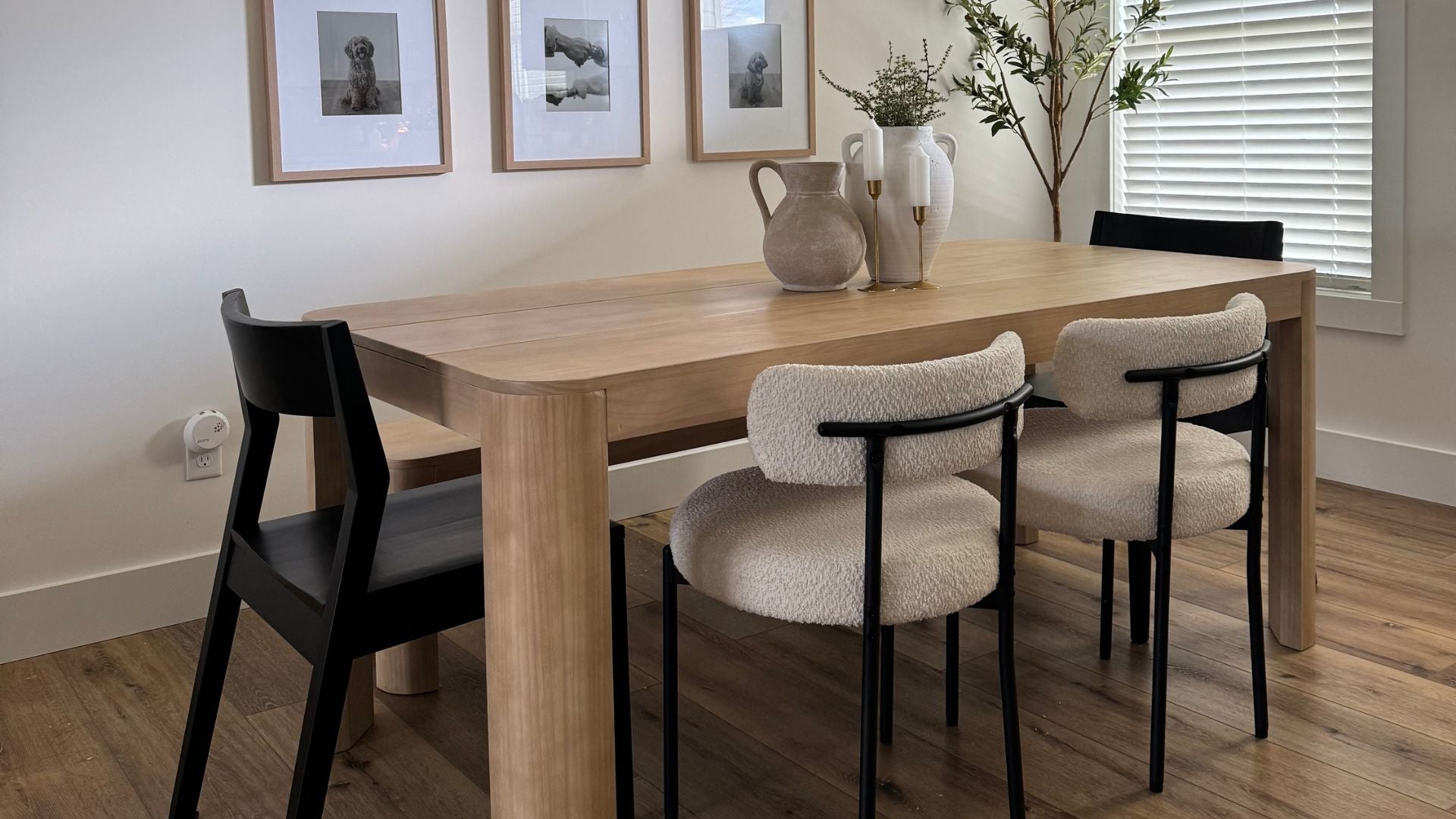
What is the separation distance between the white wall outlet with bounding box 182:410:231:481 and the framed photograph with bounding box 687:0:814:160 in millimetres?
1498

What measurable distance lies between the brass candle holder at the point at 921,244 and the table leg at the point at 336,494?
3.51 ft

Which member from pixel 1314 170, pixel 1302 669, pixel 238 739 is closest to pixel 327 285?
pixel 238 739

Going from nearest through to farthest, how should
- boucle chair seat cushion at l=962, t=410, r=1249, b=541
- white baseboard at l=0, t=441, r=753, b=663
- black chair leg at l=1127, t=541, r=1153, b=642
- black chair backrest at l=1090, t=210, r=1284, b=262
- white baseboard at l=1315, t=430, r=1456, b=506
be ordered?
1. boucle chair seat cushion at l=962, t=410, r=1249, b=541
2. black chair leg at l=1127, t=541, r=1153, b=642
3. white baseboard at l=0, t=441, r=753, b=663
4. black chair backrest at l=1090, t=210, r=1284, b=262
5. white baseboard at l=1315, t=430, r=1456, b=506

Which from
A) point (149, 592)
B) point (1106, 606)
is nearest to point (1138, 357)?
point (1106, 606)

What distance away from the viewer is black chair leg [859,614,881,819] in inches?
66.0

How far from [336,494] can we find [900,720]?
1.08m

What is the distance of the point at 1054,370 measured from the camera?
6.42ft

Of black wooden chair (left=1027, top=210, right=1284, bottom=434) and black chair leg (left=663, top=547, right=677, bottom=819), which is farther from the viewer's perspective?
black wooden chair (left=1027, top=210, right=1284, bottom=434)

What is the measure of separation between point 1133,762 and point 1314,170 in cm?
226

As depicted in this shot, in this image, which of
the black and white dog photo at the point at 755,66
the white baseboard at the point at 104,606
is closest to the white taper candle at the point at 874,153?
the black and white dog photo at the point at 755,66

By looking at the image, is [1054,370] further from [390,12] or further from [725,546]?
[390,12]

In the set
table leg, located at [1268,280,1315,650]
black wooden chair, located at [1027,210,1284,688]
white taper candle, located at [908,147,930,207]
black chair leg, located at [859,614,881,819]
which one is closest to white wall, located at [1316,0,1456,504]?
black wooden chair, located at [1027,210,1284,688]

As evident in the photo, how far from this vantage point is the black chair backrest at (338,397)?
1.59 m

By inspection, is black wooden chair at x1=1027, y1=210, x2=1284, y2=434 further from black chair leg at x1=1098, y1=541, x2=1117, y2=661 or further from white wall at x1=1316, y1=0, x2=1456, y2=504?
white wall at x1=1316, y1=0, x2=1456, y2=504
